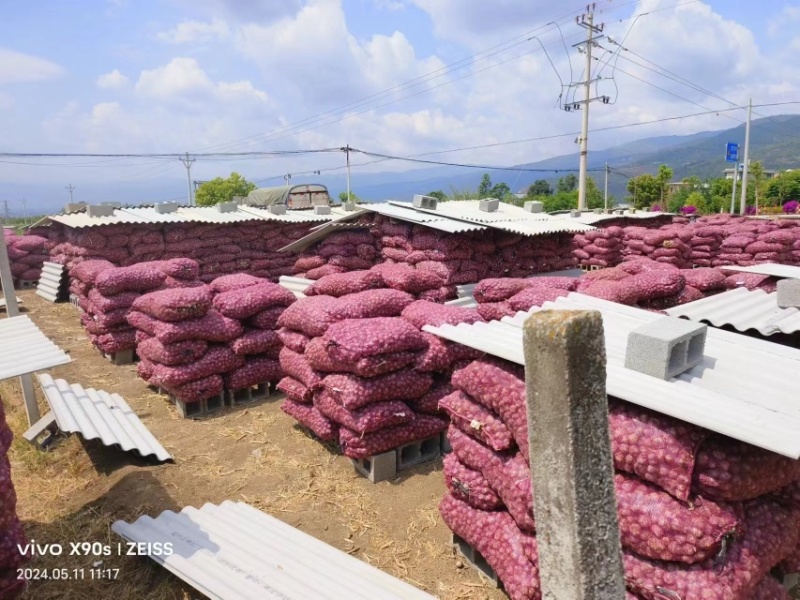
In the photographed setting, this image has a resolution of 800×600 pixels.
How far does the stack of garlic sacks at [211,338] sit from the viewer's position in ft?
20.2

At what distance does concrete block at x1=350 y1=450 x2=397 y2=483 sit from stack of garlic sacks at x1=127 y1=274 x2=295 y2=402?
7.60ft

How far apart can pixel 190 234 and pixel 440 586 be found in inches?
433

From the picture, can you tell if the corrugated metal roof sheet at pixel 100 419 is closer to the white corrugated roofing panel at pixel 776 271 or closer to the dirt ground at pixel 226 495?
the dirt ground at pixel 226 495

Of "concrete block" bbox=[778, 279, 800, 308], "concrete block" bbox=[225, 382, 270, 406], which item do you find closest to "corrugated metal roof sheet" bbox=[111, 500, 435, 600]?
"concrete block" bbox=[225, 382, 270, 406]

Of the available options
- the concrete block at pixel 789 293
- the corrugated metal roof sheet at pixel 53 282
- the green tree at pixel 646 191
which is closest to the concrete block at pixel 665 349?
the concrete block at pixel 789 293

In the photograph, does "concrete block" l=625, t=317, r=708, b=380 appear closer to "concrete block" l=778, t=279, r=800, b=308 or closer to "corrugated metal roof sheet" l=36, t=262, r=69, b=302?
"concrete block" l=778, t=279, r=800, b=308

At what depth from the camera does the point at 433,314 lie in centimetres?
510

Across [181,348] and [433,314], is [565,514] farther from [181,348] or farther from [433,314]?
[181,348]

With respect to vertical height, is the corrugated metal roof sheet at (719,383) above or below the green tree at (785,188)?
below

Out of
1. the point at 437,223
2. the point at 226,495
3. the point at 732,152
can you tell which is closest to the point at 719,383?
the point at 226,495

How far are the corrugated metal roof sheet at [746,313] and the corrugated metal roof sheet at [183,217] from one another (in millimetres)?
10824

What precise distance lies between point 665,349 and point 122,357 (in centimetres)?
828

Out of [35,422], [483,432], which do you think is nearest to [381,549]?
[483,432]

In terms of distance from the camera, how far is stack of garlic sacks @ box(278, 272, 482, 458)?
464 centimetres
